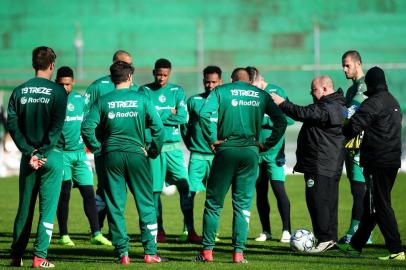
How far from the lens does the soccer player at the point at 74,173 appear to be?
463 inches

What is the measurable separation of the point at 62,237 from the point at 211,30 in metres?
25.4

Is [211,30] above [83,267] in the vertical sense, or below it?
above

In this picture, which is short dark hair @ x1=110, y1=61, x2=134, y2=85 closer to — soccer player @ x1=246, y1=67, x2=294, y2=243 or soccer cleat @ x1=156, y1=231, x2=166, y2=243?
soccer player @ x1=246, y1=67, x2=294, y2=243

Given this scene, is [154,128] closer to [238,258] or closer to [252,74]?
[238,258]

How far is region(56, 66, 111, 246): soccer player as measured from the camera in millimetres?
11766

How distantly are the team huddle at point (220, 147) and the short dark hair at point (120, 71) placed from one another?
1 cm

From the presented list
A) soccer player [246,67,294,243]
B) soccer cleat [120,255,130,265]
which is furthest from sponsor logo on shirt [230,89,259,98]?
soccer player [246,67,294,243]

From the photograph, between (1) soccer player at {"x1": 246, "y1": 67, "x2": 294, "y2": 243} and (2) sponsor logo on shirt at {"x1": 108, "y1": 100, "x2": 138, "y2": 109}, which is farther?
(1) soccer player at {"x1": 246, "y1": 67, "x2": 294, "y2": 243}

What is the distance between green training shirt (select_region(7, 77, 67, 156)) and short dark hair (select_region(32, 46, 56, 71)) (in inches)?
5.1

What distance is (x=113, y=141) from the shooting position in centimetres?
948

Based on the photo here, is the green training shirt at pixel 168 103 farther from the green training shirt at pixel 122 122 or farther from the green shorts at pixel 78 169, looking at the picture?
the green training shirt at pixel 122 122

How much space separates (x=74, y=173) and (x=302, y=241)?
3233mm

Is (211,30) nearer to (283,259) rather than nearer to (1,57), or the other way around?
(1,57)

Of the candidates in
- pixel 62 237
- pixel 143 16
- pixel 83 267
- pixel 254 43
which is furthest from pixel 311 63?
pixel 83 267
